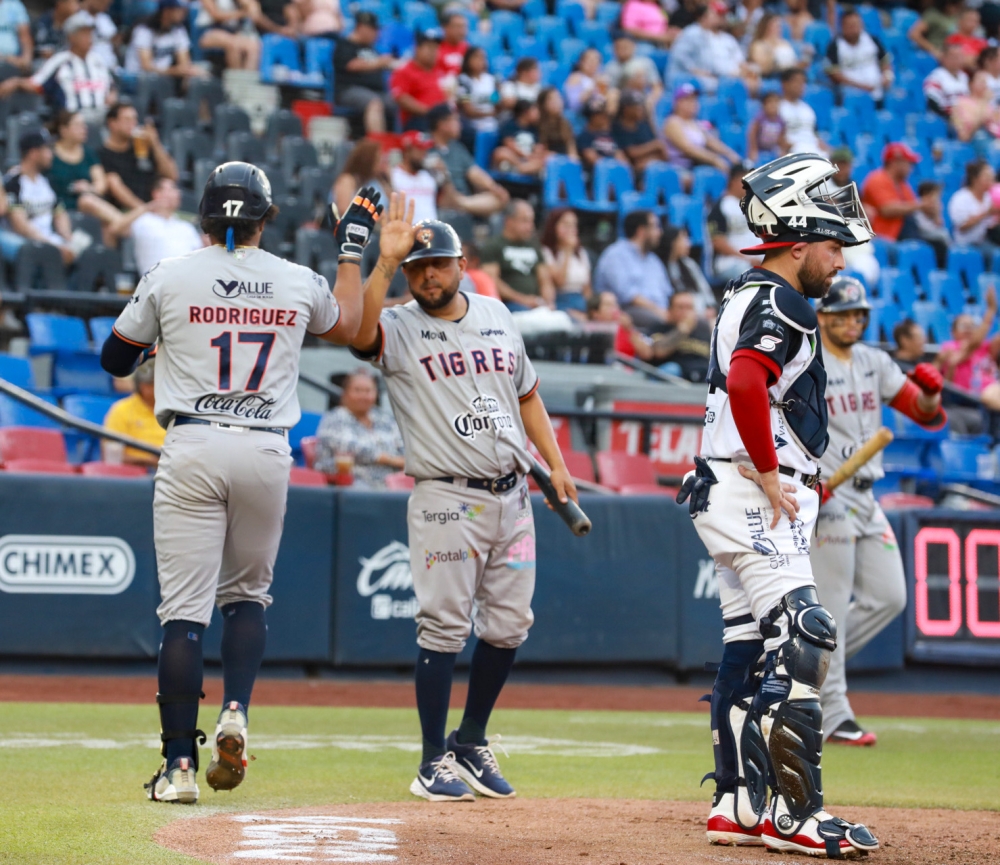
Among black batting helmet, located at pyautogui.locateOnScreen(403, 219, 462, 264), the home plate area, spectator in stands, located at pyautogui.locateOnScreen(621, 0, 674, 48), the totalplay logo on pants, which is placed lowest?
the home plate area

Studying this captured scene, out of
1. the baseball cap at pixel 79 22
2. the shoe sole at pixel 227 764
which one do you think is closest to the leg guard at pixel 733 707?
the shoe sole at pixel 227 764

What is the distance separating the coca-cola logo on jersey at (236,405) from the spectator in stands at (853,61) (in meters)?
17.3

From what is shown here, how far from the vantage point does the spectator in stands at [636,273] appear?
15.0m

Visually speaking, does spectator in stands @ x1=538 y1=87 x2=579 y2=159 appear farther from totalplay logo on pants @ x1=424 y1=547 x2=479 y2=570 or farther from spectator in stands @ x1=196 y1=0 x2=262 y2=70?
totalplay logo on pants @ x1=424 y1=547 x2=479 y2=570

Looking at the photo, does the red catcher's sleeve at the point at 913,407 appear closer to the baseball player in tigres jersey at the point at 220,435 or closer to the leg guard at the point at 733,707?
the leg guard at the point at 733,707

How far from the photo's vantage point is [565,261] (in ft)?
48.4

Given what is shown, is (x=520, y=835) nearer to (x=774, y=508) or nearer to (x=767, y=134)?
(x=774, y=508)

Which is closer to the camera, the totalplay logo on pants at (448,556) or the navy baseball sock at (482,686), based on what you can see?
the totalplay logo on pants at (448,556)

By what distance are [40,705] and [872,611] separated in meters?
4.83

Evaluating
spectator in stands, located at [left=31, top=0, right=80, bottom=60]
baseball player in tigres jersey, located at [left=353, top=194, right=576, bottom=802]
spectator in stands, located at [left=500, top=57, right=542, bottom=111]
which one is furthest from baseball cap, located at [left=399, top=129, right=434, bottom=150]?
baseball player in tigres jersey, located at [left=353, top=194, right=576, bottom=802]

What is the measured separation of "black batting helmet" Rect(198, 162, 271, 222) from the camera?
17.5 feet

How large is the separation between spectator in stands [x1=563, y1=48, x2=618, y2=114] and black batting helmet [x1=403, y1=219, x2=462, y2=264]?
484 inches

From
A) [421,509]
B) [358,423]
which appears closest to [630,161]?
[358,423]

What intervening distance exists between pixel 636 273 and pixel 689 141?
3.64 metres
